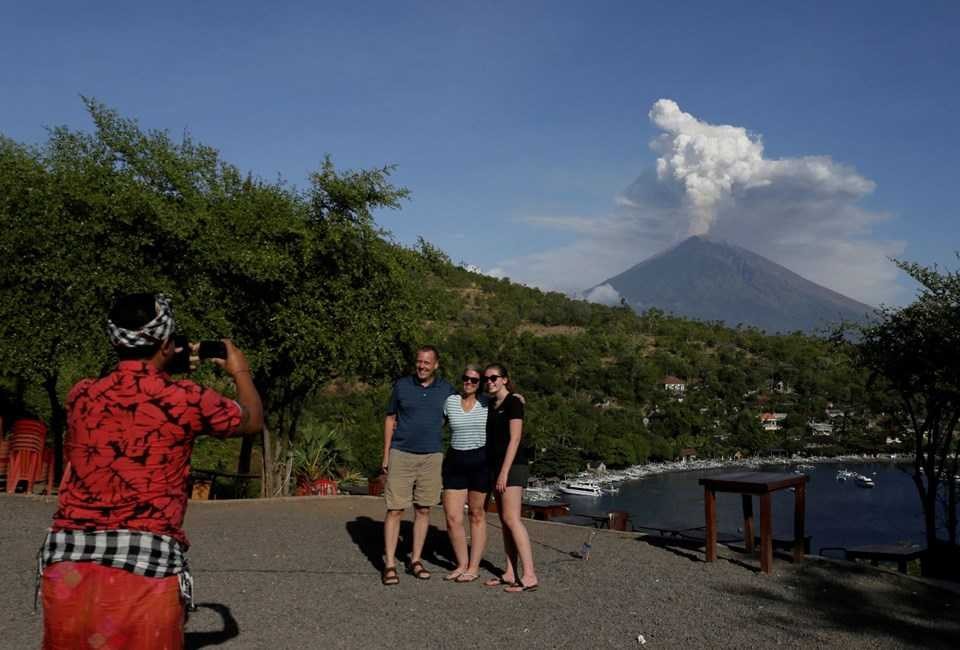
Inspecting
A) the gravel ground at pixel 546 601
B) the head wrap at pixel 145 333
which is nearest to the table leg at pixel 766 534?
the gravel ground at pixel 546 601

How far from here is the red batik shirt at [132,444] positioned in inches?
99.9

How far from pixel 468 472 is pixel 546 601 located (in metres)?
1.11

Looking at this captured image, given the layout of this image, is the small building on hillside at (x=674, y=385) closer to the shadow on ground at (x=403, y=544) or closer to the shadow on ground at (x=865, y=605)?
the shadow on ground at (x=403, y=544)

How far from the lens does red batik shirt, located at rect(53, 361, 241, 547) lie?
2.54 m

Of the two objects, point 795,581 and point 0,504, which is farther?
point 0,504

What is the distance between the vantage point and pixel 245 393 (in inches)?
108

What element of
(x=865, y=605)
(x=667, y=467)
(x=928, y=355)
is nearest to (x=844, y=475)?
(x=667, y=467)

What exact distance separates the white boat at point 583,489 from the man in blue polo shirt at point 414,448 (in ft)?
302

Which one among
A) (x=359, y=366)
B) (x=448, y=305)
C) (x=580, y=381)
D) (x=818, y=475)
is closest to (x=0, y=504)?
(x=359, y=366)

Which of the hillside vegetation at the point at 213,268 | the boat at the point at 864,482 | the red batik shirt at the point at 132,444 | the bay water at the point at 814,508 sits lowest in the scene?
the bay water at the point at 814,508

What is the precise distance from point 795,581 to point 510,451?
104 inches

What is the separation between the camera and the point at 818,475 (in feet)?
404

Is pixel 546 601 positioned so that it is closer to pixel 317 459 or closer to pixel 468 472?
pixel 468 472

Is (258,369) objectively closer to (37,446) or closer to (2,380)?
(37,446)
